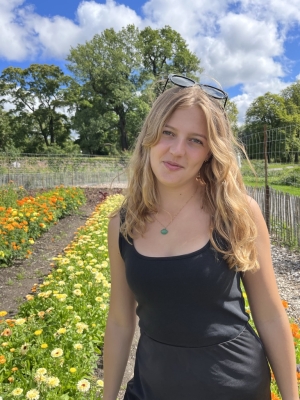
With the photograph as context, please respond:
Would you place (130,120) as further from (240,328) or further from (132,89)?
(240,328)

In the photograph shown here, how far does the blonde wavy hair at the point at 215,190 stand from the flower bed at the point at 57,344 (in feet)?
4.33

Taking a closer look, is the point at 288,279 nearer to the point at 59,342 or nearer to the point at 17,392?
the point at 59,342

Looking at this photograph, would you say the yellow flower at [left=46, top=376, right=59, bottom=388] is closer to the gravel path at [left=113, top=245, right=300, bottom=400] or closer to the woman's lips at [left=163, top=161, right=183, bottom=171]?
the gravel path at [left=113, top=245, right=300, bottom=400]

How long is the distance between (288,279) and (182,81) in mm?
4772

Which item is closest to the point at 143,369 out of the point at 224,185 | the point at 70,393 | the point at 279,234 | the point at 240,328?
the point at 240,328

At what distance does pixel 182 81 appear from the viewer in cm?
135

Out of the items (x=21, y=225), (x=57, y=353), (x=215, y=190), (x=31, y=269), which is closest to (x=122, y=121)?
(x=21, y=225)

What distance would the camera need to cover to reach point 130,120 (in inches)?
1804

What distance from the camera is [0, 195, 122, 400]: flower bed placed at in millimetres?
2189

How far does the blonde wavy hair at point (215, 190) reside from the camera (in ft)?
3.88

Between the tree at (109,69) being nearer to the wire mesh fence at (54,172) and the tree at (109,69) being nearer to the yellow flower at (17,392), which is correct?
the wire mesh fence at (54,172)

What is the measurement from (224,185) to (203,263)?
32 centimetres

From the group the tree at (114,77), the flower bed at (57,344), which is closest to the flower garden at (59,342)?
the flower bed at (57,344)

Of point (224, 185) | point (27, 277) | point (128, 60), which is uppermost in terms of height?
point (128, 60)
